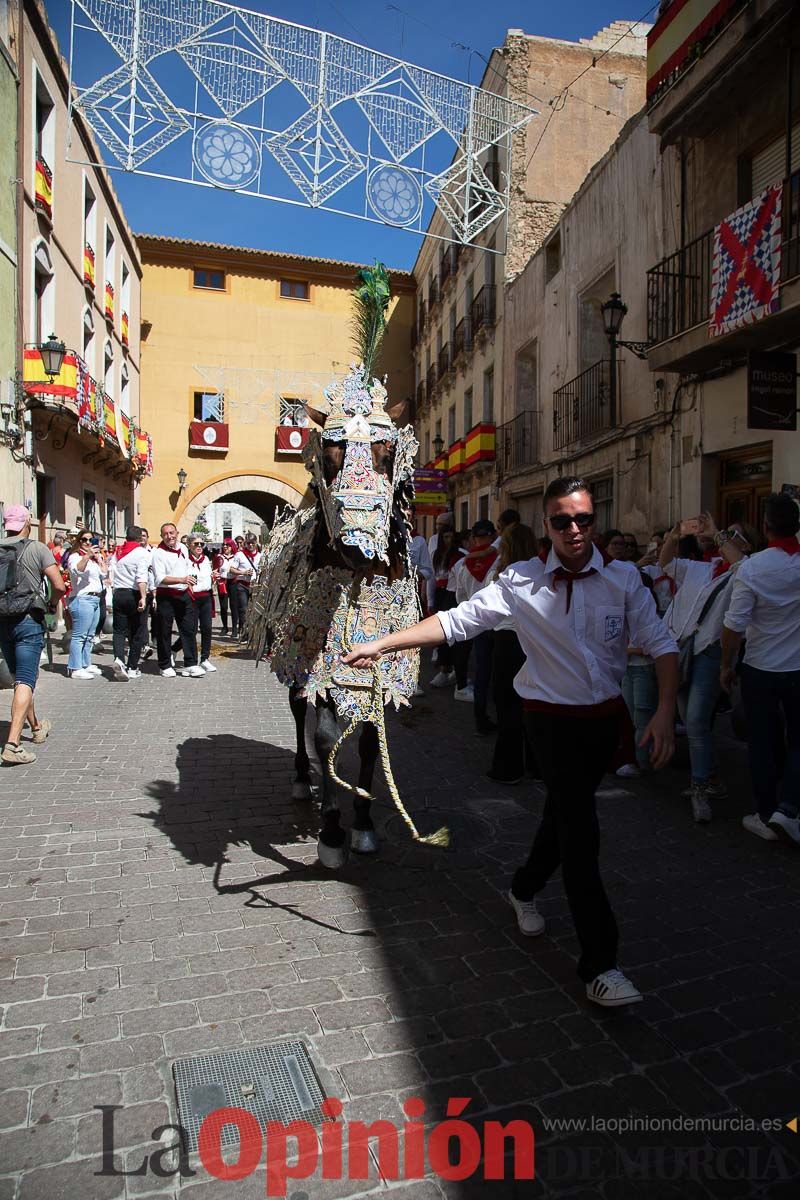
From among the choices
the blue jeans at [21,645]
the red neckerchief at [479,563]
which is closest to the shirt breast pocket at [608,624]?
the red neckerchief at [479,563]

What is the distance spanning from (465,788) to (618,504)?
8928 mm

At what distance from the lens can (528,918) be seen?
314cm

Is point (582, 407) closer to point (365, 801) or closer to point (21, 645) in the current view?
point (21, 645)

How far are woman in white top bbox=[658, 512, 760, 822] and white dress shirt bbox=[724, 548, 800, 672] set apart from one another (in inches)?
18.6

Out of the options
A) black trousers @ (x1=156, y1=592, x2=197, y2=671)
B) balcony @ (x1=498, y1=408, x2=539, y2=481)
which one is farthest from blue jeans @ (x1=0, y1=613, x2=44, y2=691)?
balcony @ (x1=498, y1=408, x2=539, y2=481)

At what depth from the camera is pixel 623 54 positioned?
60.6ft

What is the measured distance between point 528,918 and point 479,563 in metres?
4.58

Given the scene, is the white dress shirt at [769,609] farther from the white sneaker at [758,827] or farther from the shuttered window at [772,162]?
the shuttered window at [772,162]

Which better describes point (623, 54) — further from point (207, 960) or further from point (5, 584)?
point (207, 960)

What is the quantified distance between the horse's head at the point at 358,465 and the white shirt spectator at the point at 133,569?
20.9ft

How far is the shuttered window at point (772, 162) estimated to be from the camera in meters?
8.75

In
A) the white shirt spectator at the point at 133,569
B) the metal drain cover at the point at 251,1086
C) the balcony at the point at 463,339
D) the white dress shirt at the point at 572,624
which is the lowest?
the metal drain cover at the point at 251,1086

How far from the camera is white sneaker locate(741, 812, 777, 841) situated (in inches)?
167

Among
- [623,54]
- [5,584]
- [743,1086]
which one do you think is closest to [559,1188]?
[743,1086]
